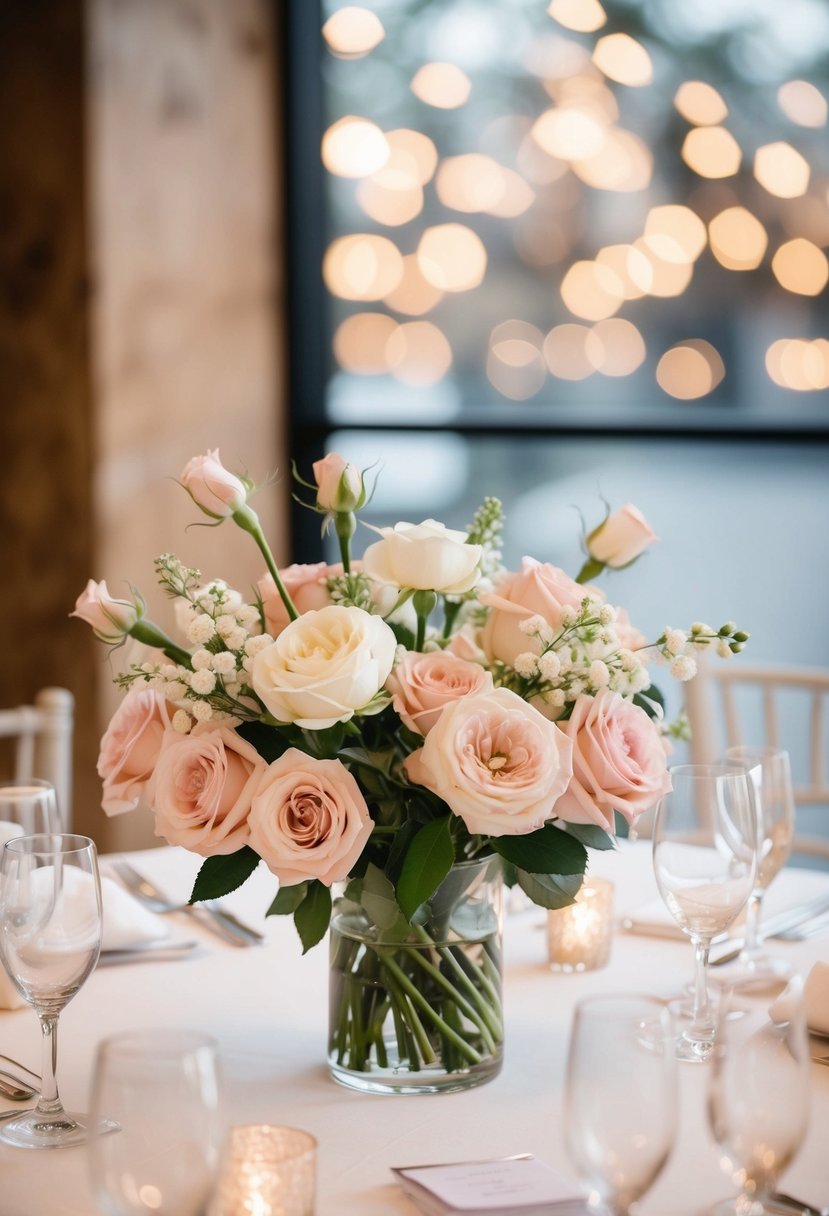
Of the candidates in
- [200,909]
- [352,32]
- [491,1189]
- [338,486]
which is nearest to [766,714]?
[200,909]

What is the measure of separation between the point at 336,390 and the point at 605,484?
26.1 inches

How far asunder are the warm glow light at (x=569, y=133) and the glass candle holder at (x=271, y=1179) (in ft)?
8.81

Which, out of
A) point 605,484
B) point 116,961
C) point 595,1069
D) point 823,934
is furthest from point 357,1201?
point 605,484

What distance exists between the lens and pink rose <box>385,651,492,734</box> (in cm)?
104

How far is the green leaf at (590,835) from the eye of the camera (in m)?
1.07

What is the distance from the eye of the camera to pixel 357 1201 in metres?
0.90

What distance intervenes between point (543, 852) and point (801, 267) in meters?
2.29

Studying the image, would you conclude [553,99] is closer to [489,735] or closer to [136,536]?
[136,536]

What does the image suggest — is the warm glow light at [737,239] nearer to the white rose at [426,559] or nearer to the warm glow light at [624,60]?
the warm glow light at [624,60]

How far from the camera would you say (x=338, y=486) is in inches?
43.6

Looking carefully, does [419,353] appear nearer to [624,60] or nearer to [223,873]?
[624,60]

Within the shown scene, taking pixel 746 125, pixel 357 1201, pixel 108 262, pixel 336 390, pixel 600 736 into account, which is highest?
pixel 746 125

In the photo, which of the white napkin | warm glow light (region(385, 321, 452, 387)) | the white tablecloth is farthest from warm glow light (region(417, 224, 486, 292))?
the white napkin

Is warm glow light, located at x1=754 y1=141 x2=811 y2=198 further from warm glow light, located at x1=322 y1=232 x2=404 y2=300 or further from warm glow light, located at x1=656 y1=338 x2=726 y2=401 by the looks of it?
warm glow light, located at x1=322 y1=232 x2=404 y2=300
